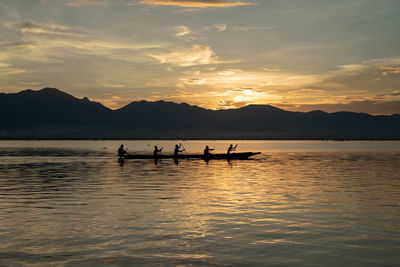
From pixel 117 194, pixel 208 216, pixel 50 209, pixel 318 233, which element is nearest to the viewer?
pixel 318 233

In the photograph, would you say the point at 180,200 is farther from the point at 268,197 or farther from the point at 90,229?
the point at 90,229

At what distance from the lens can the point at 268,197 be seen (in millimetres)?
27141

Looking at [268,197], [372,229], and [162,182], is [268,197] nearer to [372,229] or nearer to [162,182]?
[372,229]

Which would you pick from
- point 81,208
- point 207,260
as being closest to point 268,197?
point 81,208

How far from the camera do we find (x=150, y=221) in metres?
19.5

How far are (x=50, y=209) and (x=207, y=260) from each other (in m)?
12.2

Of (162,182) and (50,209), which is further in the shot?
(162,182)

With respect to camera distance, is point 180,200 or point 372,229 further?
point 180,200

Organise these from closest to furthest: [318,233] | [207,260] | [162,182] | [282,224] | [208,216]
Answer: [207,260]
[318,233]
[282,224]
[208,216]
[162,182]

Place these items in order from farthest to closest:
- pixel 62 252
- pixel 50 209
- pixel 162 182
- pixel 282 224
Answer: pixel 162 182, pixel 50 209, pixel 282 224, pixel 62 252

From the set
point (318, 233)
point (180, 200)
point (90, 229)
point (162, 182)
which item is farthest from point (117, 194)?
point (318, 233)

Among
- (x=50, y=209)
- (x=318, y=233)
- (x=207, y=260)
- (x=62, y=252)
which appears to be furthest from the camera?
(x=50, y=209)

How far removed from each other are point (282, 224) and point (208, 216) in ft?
11.9

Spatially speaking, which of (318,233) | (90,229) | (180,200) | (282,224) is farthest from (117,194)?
(318,233)
